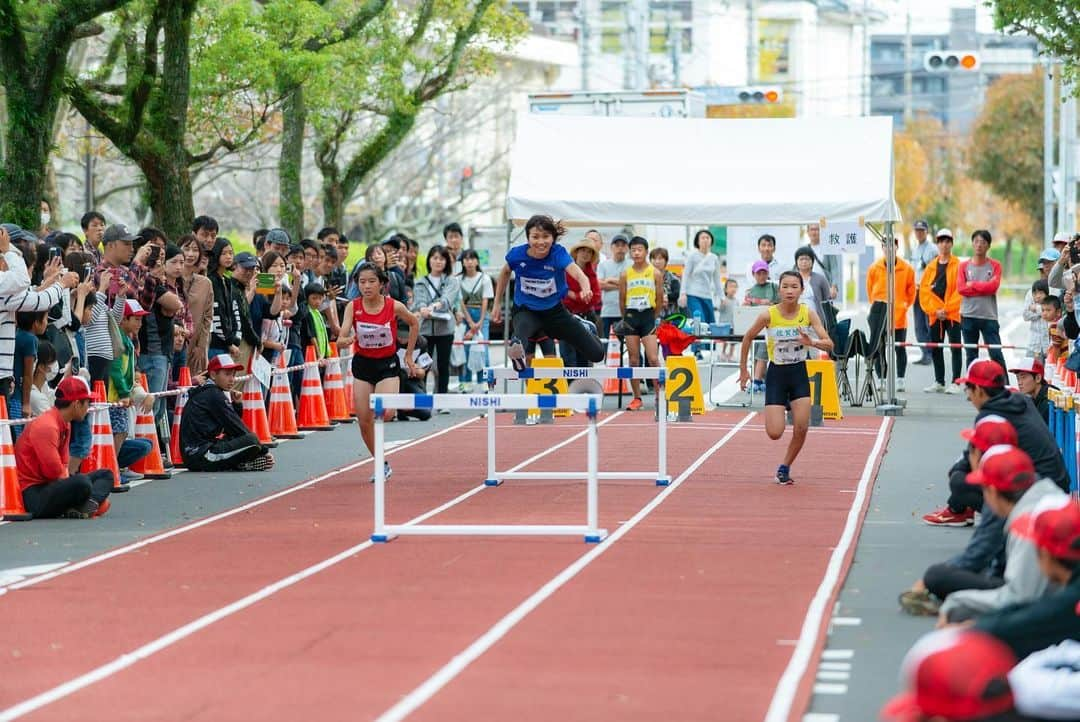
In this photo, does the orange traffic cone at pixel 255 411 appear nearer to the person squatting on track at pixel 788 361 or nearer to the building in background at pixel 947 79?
the person squatting on track at pixel 788 361

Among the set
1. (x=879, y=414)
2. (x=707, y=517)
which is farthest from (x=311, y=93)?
(x=707, y=517)

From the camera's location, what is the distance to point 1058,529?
23.9ft

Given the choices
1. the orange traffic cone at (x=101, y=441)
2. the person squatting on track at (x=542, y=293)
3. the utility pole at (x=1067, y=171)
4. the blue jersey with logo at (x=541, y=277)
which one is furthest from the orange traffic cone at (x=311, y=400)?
the utility pole at (x=1067, y=171)

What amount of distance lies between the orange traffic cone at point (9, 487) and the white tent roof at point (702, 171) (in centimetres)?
1036

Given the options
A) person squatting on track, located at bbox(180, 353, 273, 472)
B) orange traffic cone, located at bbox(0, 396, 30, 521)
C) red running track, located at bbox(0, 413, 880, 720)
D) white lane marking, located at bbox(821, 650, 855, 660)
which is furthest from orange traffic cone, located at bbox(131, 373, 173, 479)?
white lane marking, located at bbox(821, 650, 855, 660)

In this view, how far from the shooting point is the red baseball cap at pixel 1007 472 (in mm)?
8570

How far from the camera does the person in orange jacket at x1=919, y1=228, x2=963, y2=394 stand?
1073 inches

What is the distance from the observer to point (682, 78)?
336 ft

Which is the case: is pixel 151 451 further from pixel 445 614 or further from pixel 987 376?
pixel 987 376

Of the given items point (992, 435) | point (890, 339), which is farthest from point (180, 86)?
point (992, 435)

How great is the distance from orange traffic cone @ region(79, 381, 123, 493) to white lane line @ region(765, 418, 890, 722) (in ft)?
20.5

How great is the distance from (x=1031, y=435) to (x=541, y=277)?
21.0 ft

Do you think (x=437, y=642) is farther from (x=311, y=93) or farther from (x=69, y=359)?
(x=311, y=93)

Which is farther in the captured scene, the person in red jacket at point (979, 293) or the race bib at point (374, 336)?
the person in red jacket at point (979, 293)
